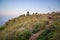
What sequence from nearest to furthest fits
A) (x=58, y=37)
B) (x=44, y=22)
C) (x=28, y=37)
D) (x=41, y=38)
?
(x=58, y=37), (x=41, y=38), (x=28, y=37), (x=44, y=22)

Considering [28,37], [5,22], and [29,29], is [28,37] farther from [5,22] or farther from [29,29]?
[5,22]

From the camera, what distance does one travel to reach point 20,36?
931 centimetres

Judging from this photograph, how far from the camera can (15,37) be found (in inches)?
374

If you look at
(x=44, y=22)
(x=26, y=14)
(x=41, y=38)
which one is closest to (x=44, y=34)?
(x=41, y=38)

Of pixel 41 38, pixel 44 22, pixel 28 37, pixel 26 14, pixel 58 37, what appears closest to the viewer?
pixel 58 37

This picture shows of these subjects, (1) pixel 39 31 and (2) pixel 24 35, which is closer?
(2) pixel 24 35

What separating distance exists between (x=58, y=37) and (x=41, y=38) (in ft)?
3.12

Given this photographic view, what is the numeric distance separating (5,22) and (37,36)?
4.94m

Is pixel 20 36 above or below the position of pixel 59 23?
below

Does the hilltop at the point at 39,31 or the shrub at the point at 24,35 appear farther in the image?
the shrub at the point at 24,35

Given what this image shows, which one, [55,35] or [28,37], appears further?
[28,37]

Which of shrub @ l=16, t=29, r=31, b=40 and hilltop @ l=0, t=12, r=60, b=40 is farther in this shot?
shrub @ l=16, t=29, r=31, b=40

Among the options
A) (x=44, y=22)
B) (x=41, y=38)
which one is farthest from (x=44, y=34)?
(x=44, y=22)

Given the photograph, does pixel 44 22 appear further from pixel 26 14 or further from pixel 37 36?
pixel 26 14
